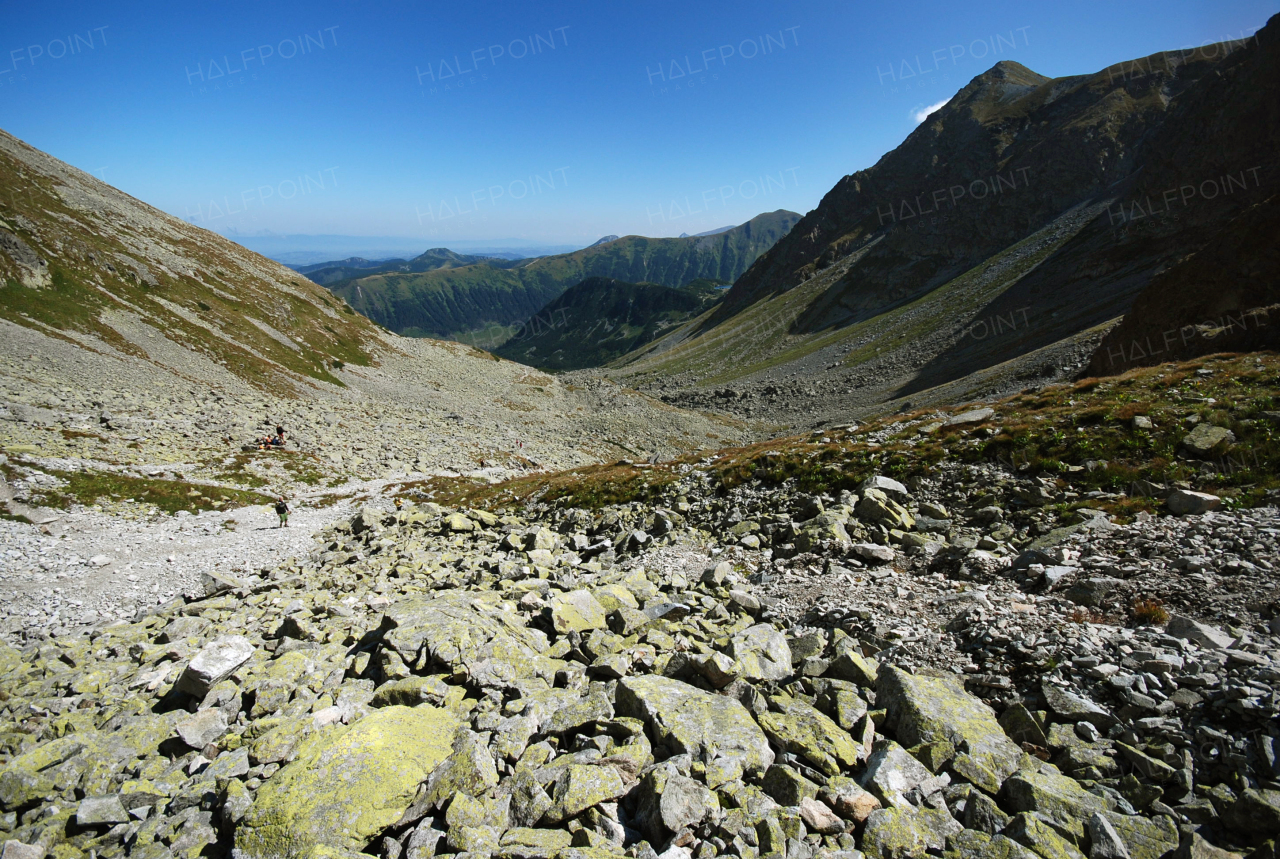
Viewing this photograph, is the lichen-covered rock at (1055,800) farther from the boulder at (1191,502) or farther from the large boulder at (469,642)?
the boulder at (1191,502)

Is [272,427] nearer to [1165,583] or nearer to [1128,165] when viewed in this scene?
[1165,583]

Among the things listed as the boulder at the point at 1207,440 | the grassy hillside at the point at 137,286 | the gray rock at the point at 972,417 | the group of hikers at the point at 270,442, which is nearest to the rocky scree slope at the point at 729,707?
the boulder at the point at 1207,440

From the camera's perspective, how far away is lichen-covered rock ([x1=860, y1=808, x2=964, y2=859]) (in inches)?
223

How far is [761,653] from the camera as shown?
1016 cm

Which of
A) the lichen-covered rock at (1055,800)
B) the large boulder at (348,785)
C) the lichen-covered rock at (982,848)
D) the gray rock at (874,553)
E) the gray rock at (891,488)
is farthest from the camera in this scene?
the gray rock at (891,488)

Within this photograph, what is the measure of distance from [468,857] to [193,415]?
162 ft

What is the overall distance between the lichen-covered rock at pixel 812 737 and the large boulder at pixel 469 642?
4.50 m

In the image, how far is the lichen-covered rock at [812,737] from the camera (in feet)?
23.6

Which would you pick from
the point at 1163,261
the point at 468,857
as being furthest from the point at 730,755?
the point at 1163,261

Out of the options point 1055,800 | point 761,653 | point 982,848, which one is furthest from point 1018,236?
point 982,848

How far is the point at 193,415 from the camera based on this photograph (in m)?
40.4

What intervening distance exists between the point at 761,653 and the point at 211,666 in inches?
440

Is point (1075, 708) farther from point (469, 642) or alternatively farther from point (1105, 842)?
point (469, 642)

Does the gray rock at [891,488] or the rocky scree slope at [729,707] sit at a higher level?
the gray rock at [891,488]
